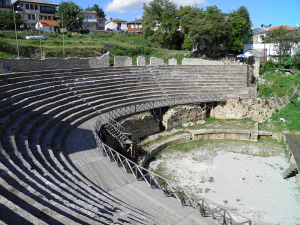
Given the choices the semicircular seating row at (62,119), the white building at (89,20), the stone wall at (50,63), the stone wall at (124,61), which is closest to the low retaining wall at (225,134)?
the semicircular seating row at (62,119)

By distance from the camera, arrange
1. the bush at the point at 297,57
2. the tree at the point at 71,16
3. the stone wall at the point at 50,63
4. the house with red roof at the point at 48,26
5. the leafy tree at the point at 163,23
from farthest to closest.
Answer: the tree at the point at 71,16 < the house with red roof at the point at 48,26 < the leafy tree at the point at 163,23 < the bush at the point at 297,57 < the stone wall at the point at 50,63

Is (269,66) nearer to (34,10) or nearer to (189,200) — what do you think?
(189,200)

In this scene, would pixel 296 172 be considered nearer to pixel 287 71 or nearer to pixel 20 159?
pixel 20 159

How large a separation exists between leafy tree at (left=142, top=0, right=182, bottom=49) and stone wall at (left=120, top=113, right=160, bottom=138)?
2090 cm

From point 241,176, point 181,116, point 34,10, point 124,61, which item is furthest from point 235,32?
point 34,10

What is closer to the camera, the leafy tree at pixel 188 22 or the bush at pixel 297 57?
the bush at pixel 297 57

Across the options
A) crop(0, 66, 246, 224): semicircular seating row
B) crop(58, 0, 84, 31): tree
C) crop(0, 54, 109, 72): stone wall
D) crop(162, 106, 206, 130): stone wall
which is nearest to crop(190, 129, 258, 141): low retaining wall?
crop(162, 106, 206, 130): stone wall

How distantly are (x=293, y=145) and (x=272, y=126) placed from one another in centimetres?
453

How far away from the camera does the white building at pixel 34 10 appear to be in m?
40.8

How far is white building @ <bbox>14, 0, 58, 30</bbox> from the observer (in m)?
40.8

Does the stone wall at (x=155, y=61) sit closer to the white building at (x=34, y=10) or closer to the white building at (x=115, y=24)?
the white building at (x=34, y=10)

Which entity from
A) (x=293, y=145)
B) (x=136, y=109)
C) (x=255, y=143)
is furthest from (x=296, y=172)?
(x=136, y=109)

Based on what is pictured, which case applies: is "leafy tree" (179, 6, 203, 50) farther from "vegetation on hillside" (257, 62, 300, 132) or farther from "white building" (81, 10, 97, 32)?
"white building" (81, 10, 97, 32)

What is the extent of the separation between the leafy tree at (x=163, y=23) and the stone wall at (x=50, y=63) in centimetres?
1649
